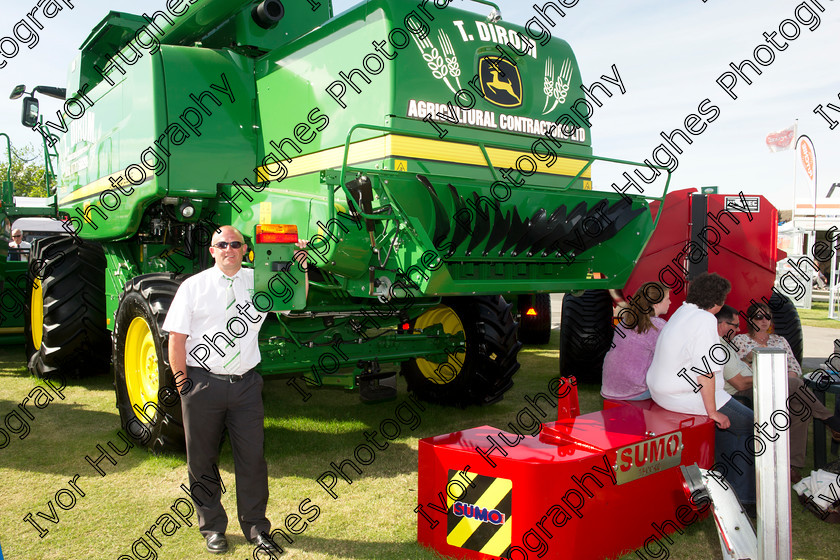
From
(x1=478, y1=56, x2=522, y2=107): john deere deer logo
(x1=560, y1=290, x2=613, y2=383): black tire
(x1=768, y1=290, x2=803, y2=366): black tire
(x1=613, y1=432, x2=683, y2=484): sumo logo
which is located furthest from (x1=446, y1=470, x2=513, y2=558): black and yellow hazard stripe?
(x1=768, y1=290, x2=803, y2=366): black tire

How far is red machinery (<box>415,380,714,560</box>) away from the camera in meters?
2.97

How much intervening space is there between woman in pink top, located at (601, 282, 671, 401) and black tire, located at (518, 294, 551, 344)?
5.68 metres

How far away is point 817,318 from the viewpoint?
627 inches

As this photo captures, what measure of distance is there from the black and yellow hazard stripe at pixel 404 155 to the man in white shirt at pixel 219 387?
49.5 inches

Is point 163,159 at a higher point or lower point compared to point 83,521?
higher

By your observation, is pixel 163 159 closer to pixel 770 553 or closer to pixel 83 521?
pixel 83 521

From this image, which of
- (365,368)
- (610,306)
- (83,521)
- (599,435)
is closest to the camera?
(599,435)

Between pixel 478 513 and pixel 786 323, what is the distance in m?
5.49

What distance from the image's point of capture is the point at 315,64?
4652 mm

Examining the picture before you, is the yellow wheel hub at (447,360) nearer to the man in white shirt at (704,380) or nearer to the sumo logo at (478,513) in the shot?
the man in white shirt at (704,380)

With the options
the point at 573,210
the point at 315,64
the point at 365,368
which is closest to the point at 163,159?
the point at 315,64

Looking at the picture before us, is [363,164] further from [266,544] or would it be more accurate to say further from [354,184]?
[266,544]

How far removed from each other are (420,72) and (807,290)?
1725 cm

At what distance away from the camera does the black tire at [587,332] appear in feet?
23.4
